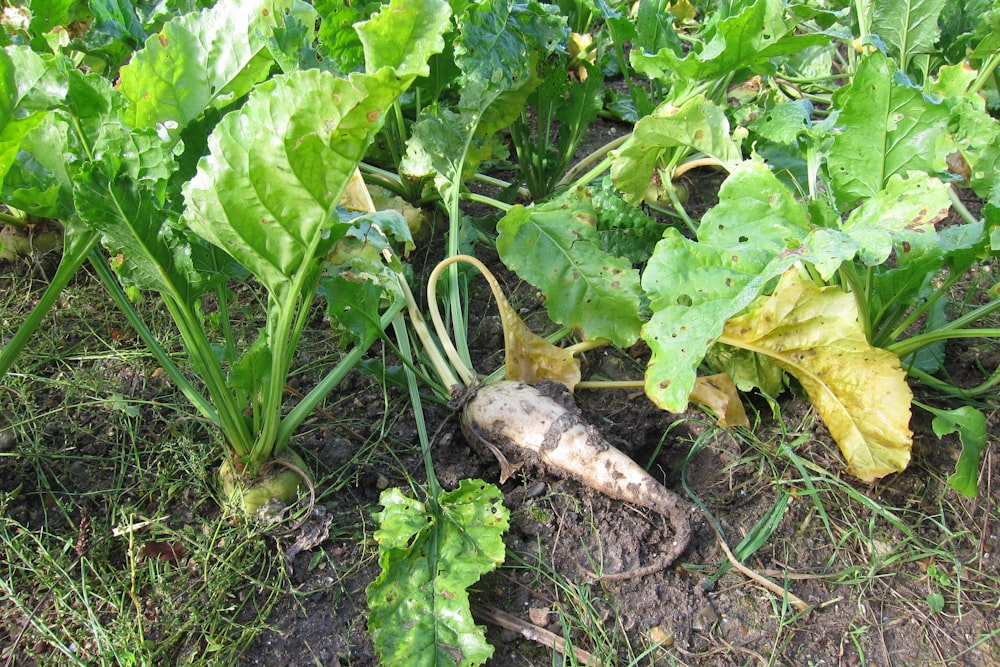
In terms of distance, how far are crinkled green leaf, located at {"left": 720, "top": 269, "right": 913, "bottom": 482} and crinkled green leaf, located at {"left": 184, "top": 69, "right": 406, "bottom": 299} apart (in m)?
1.00

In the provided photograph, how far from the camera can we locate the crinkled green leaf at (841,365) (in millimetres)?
1685

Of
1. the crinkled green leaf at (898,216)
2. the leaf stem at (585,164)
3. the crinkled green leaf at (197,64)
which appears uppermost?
the crinkled green leaf at (197,64)

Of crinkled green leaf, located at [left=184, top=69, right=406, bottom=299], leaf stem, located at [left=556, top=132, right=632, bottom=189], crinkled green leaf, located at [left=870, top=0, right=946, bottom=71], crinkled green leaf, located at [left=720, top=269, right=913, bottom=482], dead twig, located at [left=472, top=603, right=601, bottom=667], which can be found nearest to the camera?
crinkled green leaf, located at [left=184, top=69, right=406, bottom=299]

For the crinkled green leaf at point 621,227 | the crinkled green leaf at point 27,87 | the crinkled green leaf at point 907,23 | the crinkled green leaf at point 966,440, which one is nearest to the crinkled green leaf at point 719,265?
the crinkled green leaf at point 621,227

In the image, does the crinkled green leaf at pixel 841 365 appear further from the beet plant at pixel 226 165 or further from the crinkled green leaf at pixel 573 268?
the beet plant at pixel 226 165

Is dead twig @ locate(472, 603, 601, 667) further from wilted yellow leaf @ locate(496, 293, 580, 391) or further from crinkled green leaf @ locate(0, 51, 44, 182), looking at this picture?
crinkled green leaf @ locate(0, 51, 44, 182)

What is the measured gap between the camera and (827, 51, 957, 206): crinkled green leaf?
1.66 metres

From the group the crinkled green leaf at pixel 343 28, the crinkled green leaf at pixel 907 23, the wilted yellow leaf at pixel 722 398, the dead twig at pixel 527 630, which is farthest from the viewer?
the crinkled green leaf at pixel 907 23

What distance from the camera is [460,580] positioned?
149 cm

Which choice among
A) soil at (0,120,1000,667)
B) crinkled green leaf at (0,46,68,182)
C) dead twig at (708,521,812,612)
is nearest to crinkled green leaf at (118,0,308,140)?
crinkled green leaf at (0,46,68,182)

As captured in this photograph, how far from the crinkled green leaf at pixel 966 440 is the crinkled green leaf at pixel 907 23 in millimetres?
1294

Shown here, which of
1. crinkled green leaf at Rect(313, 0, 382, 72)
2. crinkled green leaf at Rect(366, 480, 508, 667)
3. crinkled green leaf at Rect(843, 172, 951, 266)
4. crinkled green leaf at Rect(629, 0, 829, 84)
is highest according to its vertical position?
crinkled green leaf at Rect(313, 0, 382, 72)

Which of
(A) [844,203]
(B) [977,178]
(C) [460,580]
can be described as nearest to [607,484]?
(C) [460,580]

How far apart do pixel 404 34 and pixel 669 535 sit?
115 cm
